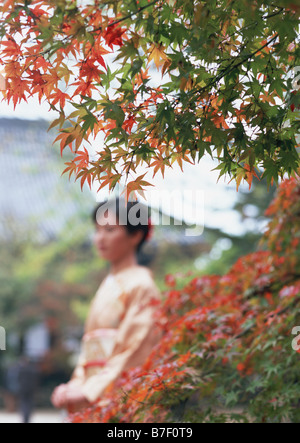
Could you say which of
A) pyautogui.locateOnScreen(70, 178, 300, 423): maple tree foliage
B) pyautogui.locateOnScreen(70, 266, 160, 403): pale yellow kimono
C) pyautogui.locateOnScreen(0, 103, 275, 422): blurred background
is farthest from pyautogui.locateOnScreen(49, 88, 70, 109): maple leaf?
pyautogui.locateOnScreen(0, 103, 275, 422): blurred background

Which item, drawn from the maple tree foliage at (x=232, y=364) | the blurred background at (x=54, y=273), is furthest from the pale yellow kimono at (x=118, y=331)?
the blurred background at (x=54, y=273)

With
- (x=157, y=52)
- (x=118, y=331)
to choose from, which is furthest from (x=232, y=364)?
(x=157, y=52)

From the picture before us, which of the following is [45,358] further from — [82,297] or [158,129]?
[158,129]

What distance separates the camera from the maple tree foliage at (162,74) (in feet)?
4.10

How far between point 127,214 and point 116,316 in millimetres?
668

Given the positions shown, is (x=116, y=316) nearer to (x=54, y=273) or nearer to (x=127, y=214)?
(x=127, y=214)

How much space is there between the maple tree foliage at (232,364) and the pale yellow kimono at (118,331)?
20.9 inches

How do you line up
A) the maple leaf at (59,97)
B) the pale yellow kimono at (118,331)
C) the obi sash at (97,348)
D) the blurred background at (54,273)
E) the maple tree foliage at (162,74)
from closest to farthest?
the maple tree foliage at (162,74), the maple leaf at (59,97), the pale yellow kimono at (118,331), the obi sash at (97,348), the blurred background at (54,273)

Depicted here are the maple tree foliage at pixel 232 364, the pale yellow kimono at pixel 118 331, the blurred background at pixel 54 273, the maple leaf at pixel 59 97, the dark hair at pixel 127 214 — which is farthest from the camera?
the blurred background at pixel 54 273

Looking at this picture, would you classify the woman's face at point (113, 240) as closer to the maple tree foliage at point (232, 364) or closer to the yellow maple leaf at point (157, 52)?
the maple tree foliage at point (232, 364)

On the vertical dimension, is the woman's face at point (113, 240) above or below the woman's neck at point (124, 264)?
above

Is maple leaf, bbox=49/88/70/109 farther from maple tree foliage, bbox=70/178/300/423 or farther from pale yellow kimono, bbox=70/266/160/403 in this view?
pale yellow kimono, bbox=70/266/160/403

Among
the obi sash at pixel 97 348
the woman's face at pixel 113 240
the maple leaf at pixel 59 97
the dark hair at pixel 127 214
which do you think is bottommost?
the obi sash at pixel 97 348
